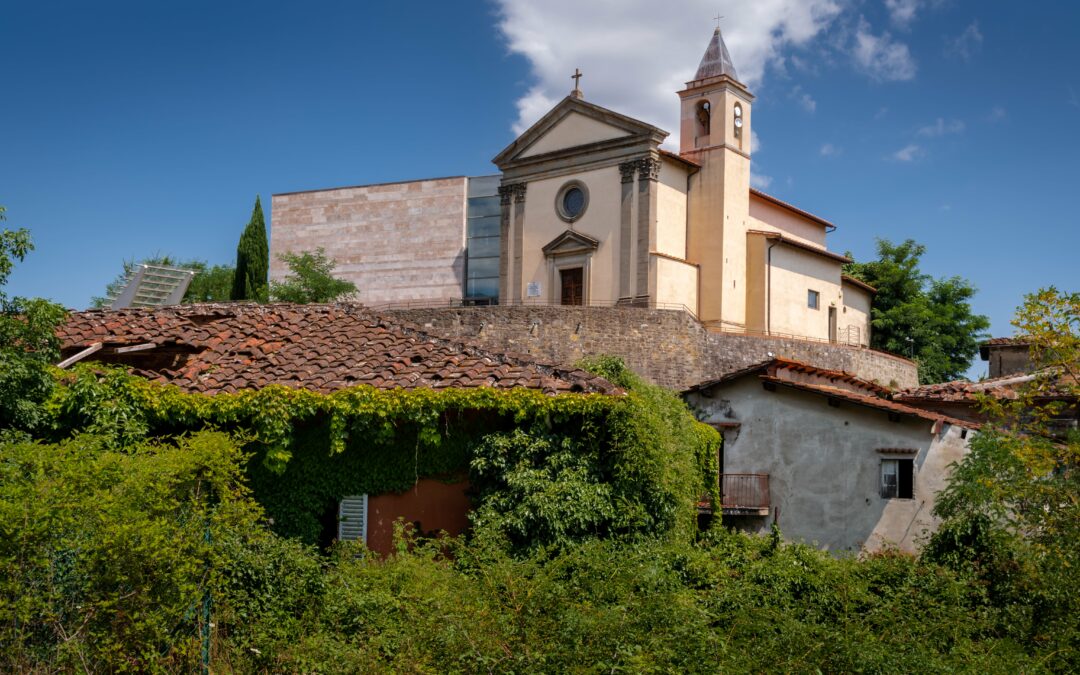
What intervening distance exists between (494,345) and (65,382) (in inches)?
752

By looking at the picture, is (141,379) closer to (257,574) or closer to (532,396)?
(257,574)

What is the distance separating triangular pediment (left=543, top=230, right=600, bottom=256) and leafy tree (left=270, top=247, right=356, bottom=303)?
927 centimetres

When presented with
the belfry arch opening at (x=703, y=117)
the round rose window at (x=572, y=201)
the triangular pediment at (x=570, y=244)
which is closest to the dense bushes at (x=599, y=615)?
the triangular pediment at (x=570, y=244)

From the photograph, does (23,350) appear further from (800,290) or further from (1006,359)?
(800,290)

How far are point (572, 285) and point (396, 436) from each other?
24628 mm

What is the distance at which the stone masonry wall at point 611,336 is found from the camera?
30.1 m

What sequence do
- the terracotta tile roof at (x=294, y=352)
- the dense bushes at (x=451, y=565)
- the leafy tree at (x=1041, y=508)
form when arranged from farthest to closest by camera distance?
the terracotta tile roof at (x=294, y=352) < the leafy tree at (x=1041, y=508) < the dense bushes at (x=451, y=565)

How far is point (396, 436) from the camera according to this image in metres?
13.1

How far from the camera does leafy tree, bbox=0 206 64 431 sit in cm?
1159

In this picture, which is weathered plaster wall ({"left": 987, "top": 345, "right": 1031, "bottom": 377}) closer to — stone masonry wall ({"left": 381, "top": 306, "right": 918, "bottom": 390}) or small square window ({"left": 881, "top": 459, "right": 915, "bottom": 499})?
stone masonry wall ({"left": 381, "top": 306, "right": 918, "bottom": 390})

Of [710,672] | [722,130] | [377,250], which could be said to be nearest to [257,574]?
[710,672]

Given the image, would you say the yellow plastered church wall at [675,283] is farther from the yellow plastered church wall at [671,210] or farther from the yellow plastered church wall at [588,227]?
the yellow plastered church wall at [588,227]

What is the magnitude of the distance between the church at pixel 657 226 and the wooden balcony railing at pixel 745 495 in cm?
1398

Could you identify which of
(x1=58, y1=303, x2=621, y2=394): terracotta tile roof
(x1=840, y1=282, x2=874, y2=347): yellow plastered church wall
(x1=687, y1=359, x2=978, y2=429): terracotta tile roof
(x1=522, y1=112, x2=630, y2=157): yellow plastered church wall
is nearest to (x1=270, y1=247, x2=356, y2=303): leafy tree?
(x1=522, y1=112, x2=630, y2=157): yellow plastered church wall
